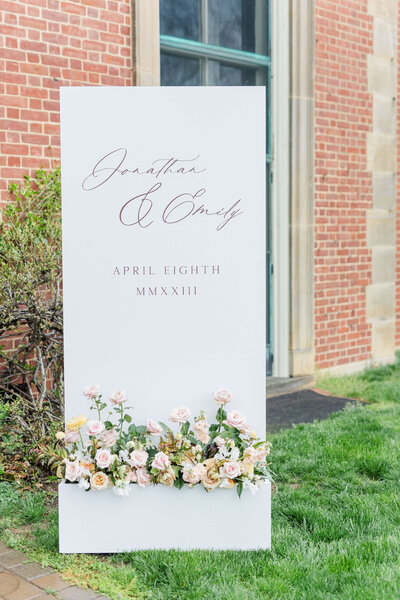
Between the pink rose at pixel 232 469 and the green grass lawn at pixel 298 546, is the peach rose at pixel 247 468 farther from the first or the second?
the green grass lawn at pixel 298 546

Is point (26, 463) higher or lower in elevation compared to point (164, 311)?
lower

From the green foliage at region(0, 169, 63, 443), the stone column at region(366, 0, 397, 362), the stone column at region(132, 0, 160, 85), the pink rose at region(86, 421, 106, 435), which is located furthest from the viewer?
the stone column at region(366, 0, 397, 362)

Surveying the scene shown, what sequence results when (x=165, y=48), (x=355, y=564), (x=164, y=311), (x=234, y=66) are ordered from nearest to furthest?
(x=355, y=564) < (x=164, y=311) < (x=165, y=48) < (x=234, y=66)

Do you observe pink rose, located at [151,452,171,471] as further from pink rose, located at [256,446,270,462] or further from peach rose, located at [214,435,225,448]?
pink rose, located at [256,446,270,462]

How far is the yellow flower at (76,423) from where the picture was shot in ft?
9.96

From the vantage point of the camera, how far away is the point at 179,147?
3.04m

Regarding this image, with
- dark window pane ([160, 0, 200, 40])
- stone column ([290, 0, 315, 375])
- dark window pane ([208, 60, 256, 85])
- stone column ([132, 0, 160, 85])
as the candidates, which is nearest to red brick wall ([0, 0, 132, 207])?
stone column ([132, 0, 160, 85])

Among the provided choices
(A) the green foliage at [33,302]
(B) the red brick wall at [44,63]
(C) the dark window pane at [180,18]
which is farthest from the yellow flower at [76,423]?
(C) the dark window pane at [180,18]

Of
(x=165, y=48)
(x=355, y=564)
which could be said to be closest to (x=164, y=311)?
(x=355, y=564)

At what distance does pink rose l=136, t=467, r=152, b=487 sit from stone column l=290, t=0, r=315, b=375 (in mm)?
3808

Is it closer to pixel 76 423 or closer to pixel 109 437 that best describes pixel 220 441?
pixel 109 437

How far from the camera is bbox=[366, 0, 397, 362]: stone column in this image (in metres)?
7.59

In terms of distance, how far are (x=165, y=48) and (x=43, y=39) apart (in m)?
1.29

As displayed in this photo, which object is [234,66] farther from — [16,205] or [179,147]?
[179,147]
